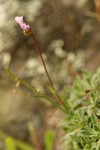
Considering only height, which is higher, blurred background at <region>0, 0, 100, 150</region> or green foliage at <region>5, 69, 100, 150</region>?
blurred background at <region>0, 0, 100, 150</region>

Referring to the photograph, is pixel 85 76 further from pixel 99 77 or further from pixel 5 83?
pixel 5 83

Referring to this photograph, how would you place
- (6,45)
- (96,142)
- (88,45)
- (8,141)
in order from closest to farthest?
(96,142)
(8,141)
(6,45)
(88,45)

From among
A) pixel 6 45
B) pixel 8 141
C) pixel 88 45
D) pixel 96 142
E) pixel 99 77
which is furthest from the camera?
pixel 88 45

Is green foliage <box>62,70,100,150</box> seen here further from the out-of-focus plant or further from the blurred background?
the blurred background

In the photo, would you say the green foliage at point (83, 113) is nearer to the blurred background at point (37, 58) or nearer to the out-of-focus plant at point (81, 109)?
the out-of-focus plant at point (81, 109)

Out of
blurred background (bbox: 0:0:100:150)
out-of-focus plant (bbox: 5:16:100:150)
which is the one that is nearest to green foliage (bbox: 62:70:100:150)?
out-of-focus plant (bbox: 5:16:100:150)

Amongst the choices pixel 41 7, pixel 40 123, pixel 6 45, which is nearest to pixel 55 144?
pixel 40 123

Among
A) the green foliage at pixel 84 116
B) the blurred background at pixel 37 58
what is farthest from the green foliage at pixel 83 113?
the blurred background at pixel 37 58
